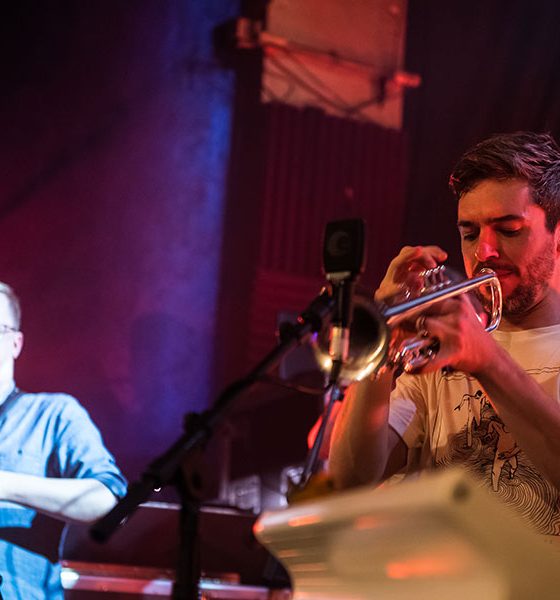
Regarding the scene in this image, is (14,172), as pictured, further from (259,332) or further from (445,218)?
(445,218)

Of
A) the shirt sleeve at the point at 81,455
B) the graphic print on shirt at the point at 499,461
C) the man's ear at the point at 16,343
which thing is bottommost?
the shirt sleeve at the point at 81,455

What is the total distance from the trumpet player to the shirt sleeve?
4.85 ft

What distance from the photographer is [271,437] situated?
17.6 feet

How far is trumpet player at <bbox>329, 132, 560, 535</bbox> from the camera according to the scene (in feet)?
7.70

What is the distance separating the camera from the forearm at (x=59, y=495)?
3635mm

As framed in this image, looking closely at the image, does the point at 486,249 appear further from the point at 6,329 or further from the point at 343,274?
the point at 6,329

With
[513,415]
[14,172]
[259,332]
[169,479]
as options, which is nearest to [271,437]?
[259,332]

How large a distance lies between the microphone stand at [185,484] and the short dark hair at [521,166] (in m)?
1.13

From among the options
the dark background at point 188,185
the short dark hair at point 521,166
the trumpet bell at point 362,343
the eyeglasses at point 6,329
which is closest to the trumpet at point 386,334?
the trumpet bell at point 362,343

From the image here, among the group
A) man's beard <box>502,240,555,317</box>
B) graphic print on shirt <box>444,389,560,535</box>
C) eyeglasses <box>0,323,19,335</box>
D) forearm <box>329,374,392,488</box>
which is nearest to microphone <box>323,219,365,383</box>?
forearm <box>329,374,392,488</box>

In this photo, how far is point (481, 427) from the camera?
2479 millimetres

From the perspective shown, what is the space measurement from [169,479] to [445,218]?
12.4 ft

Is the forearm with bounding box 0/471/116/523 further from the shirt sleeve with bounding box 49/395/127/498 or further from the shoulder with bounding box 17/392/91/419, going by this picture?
the shoulder with bounding box 17/392/91/419

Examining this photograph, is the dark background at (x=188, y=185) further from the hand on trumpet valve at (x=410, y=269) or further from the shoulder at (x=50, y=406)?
the hand on trumpet valve at (x=410, y=269)
